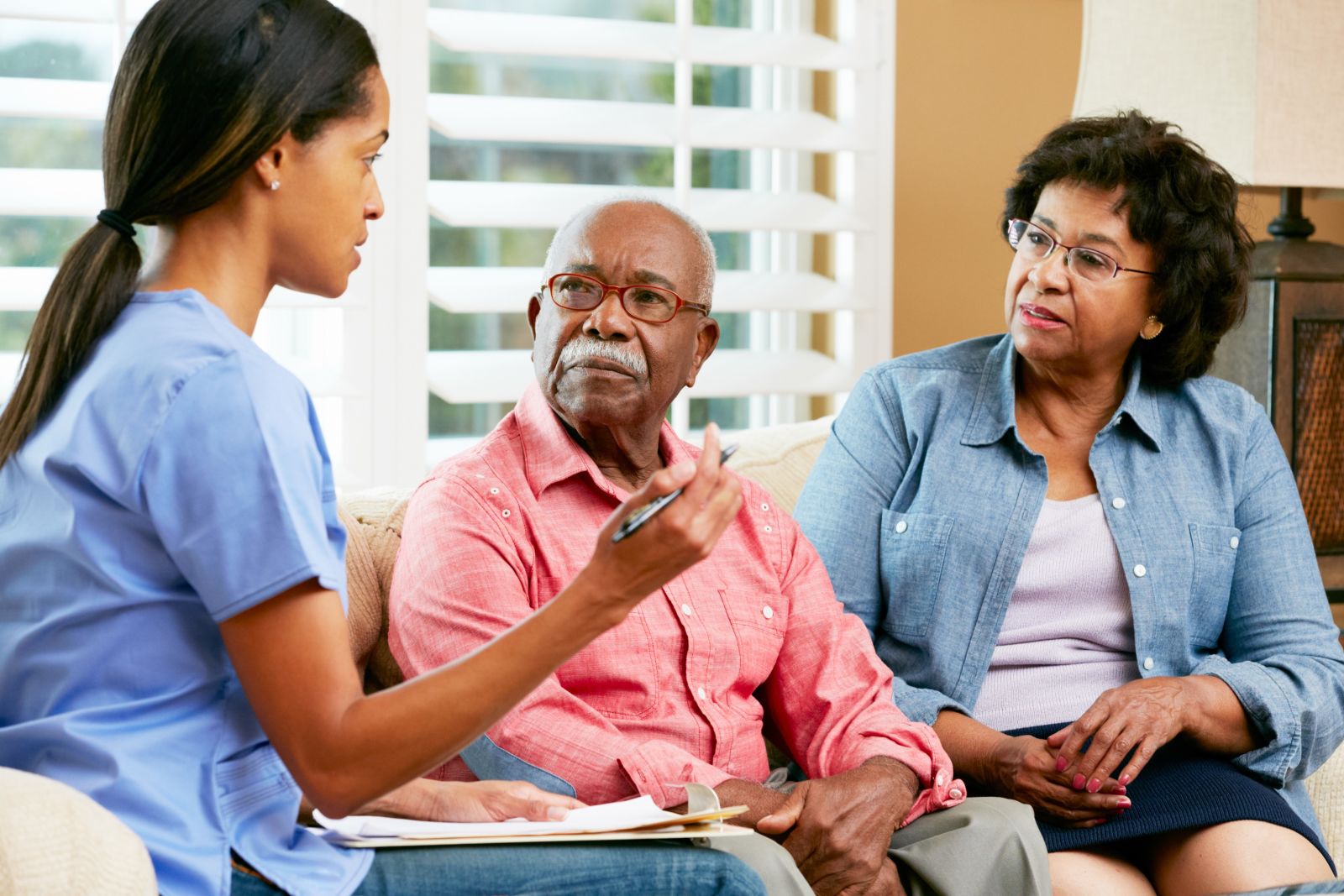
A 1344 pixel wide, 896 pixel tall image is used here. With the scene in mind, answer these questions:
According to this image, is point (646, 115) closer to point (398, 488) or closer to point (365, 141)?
point (398, 488)

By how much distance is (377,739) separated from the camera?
1054 mm

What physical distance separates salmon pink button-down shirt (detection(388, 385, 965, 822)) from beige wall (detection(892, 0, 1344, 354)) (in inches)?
48.9

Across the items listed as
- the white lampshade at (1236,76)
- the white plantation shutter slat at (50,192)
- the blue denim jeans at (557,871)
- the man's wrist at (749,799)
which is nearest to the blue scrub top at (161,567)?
the blue denim jeans at (557,871)

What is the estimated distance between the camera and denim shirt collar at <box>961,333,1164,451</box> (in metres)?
1.99

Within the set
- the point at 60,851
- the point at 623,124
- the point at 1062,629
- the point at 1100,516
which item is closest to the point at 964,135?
the point at 623,124

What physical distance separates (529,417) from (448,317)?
974 mm

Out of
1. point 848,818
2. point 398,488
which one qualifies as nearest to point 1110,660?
point 848,818

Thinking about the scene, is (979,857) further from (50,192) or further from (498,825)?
(50,192)

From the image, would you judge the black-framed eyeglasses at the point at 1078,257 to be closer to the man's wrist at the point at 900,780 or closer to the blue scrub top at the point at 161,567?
the man's wrist at the point at 900,780

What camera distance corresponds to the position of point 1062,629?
75.4 inches

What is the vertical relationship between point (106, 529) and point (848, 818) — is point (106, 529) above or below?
above

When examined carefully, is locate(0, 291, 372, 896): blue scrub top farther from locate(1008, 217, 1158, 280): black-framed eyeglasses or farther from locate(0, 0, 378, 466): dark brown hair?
locate(1008, 217, 1158, 280): black-framed eyeglasses

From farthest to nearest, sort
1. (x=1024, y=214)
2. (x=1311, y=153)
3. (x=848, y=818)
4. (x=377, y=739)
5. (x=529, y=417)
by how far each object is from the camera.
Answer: (x=1311, y=153)
(x=1024, y=214)
(x=529, y=417)
(x=848, y=818)
(x=377, y=739)

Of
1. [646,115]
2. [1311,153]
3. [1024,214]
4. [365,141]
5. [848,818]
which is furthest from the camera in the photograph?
[646,115]
